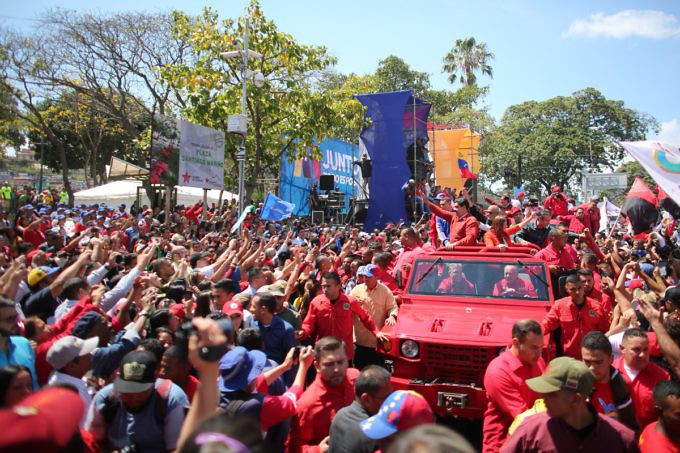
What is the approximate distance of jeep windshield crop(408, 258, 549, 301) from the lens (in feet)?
22.7

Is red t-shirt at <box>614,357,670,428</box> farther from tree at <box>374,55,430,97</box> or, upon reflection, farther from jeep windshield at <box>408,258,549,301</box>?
tree at <box>374,55,430,97</box>

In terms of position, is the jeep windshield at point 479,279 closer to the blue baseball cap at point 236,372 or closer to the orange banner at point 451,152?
the blue baseball cap at point 236,372

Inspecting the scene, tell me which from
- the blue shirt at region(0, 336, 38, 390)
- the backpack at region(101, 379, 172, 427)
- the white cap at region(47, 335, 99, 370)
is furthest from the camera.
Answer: the blue shirt at region(0, 336, 38, 390)

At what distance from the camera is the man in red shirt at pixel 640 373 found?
13.0 feet

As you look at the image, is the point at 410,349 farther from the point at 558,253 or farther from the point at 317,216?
the point at 317,216

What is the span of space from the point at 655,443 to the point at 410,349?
3190mm

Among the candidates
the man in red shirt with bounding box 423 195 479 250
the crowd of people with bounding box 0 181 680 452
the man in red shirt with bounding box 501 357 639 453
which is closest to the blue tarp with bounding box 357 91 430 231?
the man in red shirt with bounding box 423 195 479 250

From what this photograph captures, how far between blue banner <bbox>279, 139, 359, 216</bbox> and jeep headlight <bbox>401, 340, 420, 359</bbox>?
17.8 metres

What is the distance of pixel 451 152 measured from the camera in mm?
34781

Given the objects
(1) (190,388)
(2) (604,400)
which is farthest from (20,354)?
(2) (604,400)

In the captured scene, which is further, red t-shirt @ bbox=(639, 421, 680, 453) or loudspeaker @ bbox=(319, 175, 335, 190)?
loudspeaker @ bbox=(319, 175, 335, 190)

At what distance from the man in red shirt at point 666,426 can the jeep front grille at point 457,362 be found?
2.63 metres

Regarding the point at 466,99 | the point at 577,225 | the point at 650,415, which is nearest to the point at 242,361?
the point at 650,415

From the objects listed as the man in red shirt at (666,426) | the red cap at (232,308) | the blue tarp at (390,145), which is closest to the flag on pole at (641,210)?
the red cap at (232,308)
